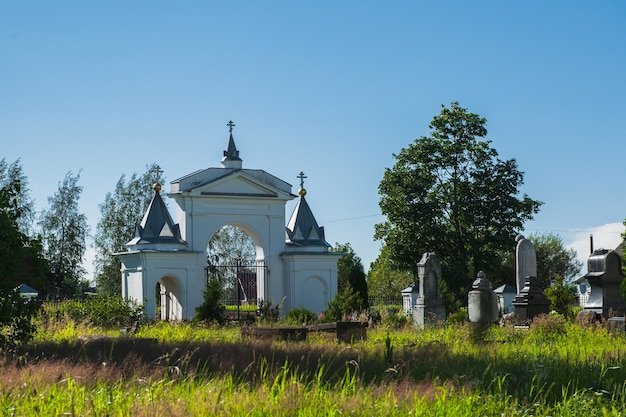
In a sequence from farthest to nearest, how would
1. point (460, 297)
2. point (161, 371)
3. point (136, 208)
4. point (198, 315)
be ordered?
1. point (136, 208)
2. point (460, 297)
3. point (198, 315)
4. point (161, 371)

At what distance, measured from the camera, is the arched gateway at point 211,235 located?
32.6 meters

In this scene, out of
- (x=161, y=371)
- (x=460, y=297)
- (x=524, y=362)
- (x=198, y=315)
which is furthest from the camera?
(x=460, y=297)

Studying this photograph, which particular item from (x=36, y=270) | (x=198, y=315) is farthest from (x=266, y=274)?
(x=36, y=270)

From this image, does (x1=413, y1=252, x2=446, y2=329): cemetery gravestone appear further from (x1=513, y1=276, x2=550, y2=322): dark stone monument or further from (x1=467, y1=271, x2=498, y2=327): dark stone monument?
(x1=467, y1=271, x2=498, y2=327): dark stone monument

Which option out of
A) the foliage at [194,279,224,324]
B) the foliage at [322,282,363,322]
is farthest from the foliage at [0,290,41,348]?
the foliage at [322,282,363,322]

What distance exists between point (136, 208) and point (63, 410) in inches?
1741

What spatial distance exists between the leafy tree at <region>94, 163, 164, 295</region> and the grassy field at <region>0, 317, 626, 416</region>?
123 feet

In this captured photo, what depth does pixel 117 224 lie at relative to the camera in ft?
163

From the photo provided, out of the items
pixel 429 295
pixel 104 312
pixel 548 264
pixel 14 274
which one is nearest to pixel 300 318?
pixel 429 295

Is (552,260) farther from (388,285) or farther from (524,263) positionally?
(524,263)

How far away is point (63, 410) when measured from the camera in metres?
6.60

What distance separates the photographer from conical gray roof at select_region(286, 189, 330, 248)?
35312mm

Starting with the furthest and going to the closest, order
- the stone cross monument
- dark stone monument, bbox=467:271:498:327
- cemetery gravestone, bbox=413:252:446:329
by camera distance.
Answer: the stone cross monument < cemetery gravestone, bbox=413:252:446:329 < dark stone monument, bbox=467:271:498:327

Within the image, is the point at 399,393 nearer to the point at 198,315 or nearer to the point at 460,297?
the point at 198,315
